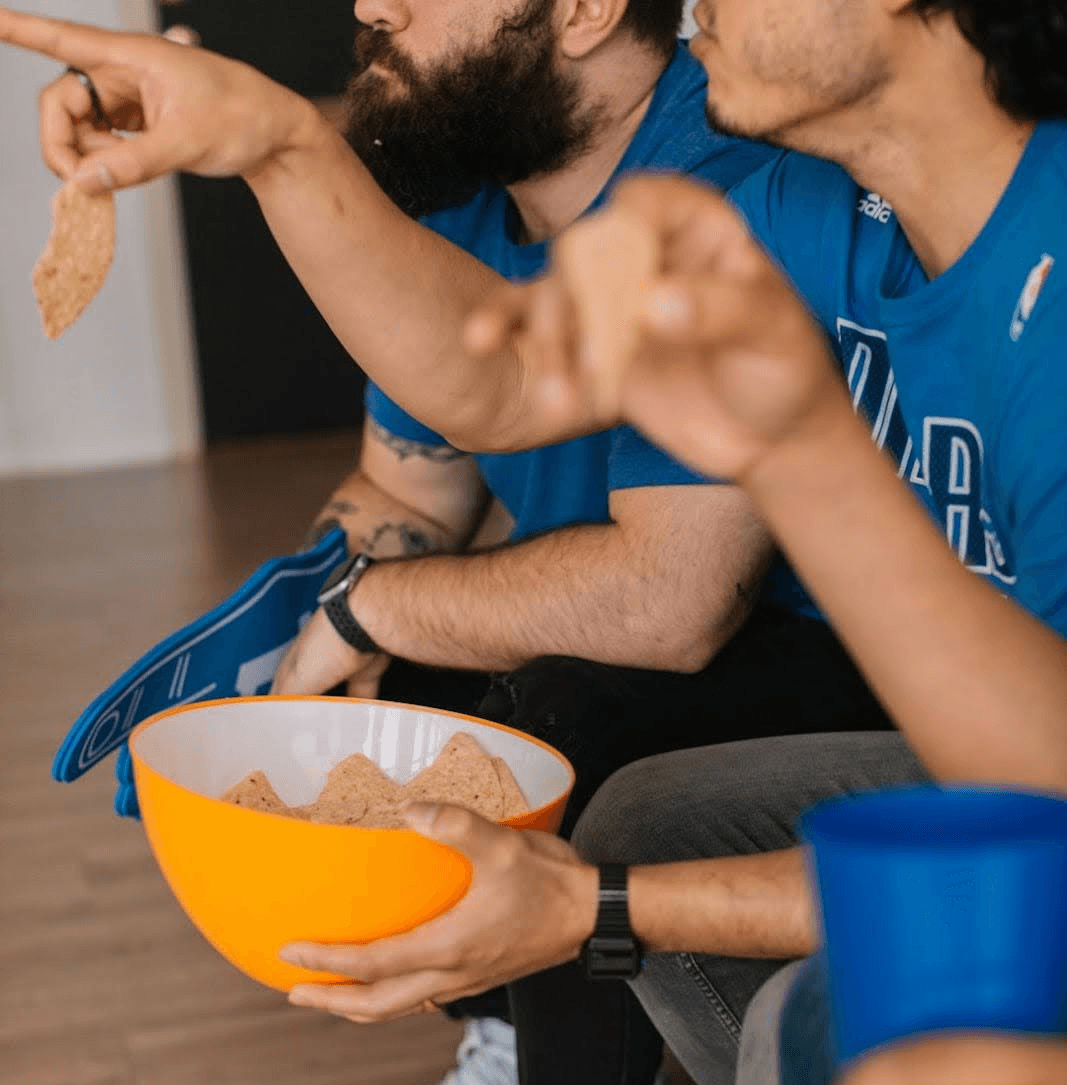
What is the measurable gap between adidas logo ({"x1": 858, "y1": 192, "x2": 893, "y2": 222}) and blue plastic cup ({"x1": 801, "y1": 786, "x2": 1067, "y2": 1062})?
76 centimetres

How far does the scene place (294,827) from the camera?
1.02 m

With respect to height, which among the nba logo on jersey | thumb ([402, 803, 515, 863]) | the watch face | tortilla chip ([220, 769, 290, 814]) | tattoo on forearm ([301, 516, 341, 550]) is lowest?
tattoo on forearm ([301, 516, 341, 550])

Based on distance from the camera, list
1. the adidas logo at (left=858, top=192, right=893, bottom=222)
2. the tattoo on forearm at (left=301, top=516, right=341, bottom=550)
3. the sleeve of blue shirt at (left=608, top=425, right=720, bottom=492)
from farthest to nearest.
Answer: the tattoo on forearm at (left=301, top=516, right=341, bottom=550)
the sleeve of blue shirt at (left=608, top=425, right=720, bottom=492)
the adidas logo at (left=858, top=192, right=893, bottom=222)

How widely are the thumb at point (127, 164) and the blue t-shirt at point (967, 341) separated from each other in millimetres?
535

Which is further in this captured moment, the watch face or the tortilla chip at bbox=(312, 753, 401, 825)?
the watch face

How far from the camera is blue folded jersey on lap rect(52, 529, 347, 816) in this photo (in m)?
1.30

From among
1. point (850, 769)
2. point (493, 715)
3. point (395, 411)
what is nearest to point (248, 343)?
point (395, 411)

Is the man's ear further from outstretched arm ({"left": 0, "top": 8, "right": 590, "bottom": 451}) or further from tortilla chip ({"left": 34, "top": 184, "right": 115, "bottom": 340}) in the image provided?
tortilla chip ({"left": 34, "top": 184, "right": 115, "bottom": 340})

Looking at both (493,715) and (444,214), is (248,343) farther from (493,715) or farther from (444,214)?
(493,715)

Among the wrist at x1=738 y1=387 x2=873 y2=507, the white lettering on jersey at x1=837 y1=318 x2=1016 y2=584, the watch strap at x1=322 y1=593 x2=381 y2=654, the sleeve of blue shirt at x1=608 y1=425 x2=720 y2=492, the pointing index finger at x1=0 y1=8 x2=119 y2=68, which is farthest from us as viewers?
the watch strap at x1=322 y1=593 x2=381 y2=654

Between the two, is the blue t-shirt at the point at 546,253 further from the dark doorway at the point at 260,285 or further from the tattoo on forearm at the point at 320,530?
the dark doorway at the point at 260,285

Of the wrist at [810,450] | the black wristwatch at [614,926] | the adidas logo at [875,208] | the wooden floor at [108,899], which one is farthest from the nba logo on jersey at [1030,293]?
the wooden floor at [108,899]

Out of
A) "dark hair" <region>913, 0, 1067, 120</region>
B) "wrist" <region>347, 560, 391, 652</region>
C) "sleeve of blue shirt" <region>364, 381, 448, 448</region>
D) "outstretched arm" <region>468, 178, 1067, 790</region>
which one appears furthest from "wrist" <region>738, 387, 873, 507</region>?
"sleeve of blue shirt" <region>364, 381, 448, 448</region>

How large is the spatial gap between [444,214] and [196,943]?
922 millimetres
